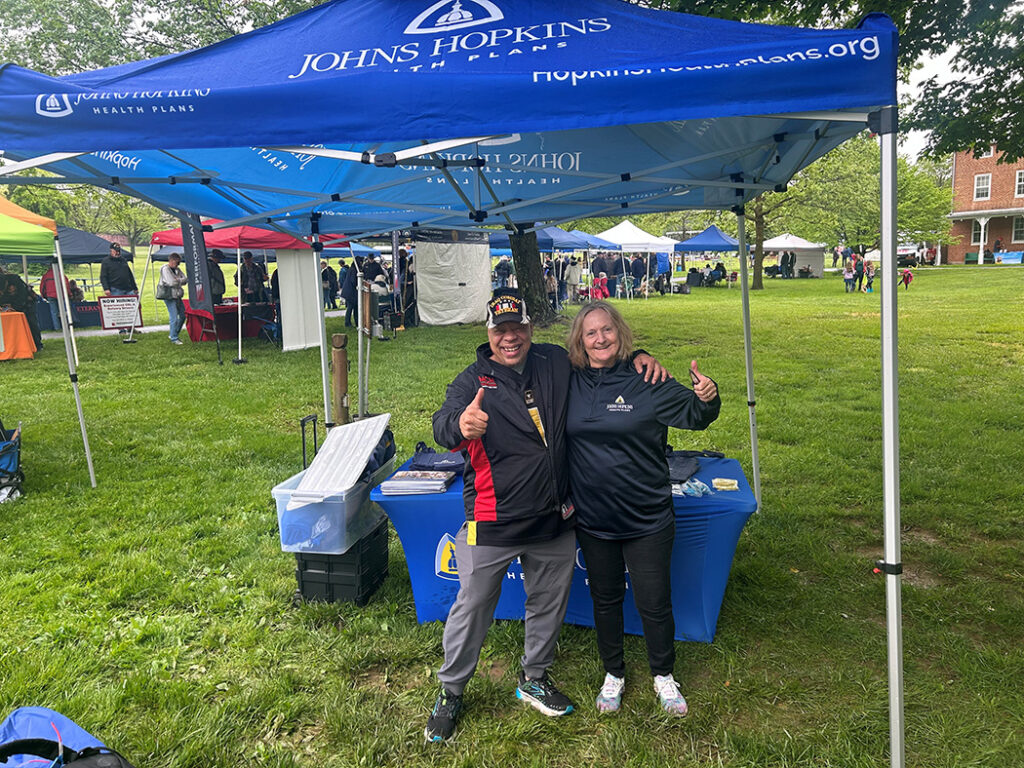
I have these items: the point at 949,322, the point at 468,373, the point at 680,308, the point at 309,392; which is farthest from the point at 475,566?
the point at 680,308

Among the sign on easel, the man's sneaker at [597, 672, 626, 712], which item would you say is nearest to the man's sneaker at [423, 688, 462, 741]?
the man's sneaker at [597, 672, 626, 712]

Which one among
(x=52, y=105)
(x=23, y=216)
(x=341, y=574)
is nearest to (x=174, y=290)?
(x=23, y=216)

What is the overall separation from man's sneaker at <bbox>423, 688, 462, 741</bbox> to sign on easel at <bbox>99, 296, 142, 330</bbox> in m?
15.1

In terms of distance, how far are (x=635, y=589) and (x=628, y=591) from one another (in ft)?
1.82

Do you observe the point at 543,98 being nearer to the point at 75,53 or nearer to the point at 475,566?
the point at 475,566

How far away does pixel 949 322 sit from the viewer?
50.0 feet

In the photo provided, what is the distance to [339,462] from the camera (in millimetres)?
3717

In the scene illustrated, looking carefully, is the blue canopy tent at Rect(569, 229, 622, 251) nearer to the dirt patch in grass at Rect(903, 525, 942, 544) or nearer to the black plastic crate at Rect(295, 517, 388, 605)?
the dirt patch in grass at Rect(903, 525, 942, 544)

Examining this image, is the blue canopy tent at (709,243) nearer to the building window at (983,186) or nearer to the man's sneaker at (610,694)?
the man's sneaker at (610,694)

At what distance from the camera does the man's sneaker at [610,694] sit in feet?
9.46

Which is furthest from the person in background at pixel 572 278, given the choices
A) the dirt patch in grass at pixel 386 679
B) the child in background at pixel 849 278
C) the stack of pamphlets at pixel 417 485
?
the dirt patch in grass at pixel 386 679

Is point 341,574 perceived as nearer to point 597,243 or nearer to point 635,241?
point 597,243

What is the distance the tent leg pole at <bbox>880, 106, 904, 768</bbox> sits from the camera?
2199 millimetres

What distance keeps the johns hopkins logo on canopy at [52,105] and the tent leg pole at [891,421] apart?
2.95 m
